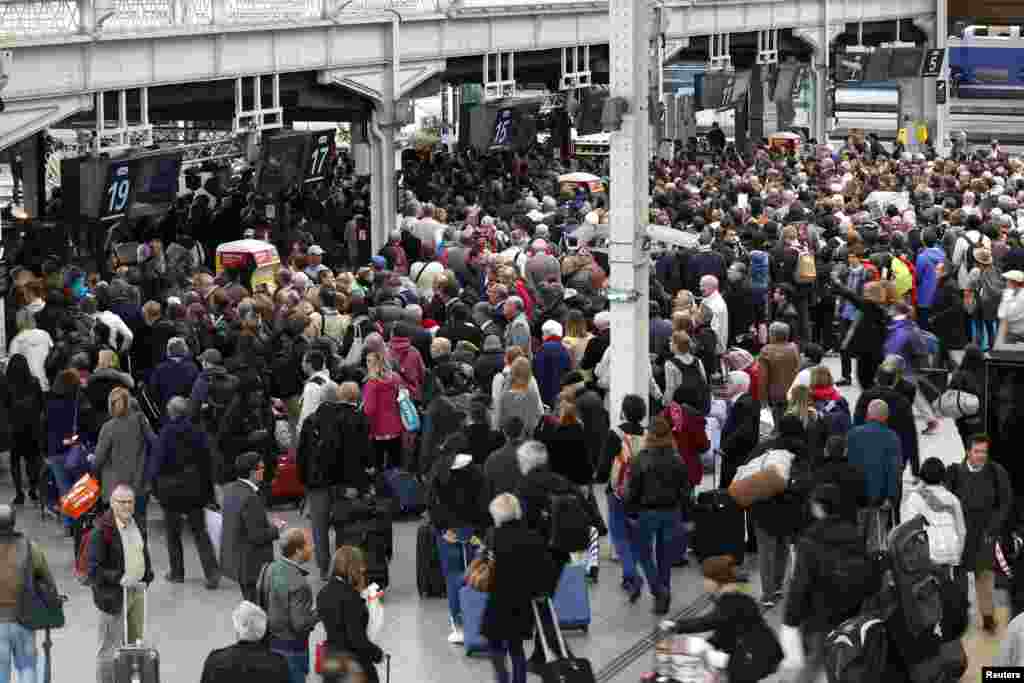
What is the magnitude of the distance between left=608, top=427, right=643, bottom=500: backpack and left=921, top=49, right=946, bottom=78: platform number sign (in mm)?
34466

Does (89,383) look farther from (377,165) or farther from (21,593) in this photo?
(377,165)

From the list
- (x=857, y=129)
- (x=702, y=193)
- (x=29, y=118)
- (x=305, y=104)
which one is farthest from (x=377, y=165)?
(x=857, y=129)

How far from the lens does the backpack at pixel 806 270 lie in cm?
2356

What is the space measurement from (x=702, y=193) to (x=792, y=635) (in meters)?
20.5

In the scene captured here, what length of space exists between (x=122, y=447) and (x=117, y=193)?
31.4 feet

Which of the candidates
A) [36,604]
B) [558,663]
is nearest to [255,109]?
[36,604]

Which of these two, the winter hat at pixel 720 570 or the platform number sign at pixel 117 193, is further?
the platform number sign at pixel 117 193

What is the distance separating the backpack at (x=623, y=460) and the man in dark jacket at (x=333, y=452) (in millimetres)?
1766

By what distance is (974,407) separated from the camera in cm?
1602

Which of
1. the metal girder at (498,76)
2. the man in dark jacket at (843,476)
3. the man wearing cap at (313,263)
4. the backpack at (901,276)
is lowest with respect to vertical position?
the man in dark jacket at (843,476)

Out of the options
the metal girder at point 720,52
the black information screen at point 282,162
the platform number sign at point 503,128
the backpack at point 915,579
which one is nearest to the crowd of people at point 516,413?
the backpack at point 915,579

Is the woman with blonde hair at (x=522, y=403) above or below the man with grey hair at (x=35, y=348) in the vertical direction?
below

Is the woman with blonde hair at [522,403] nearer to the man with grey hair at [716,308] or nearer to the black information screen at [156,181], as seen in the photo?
the man with grey hair at [716,308]

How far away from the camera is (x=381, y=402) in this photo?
54.4 feet
